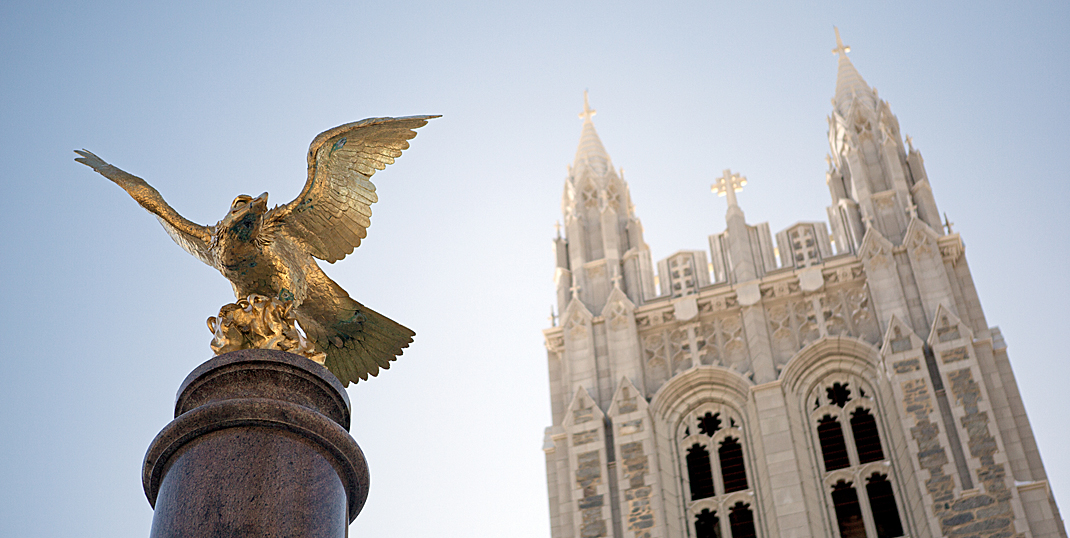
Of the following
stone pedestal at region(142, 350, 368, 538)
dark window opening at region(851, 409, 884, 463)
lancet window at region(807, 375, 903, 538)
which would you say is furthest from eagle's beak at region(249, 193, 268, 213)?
dark window opening at region(851, 409, 884, 463)

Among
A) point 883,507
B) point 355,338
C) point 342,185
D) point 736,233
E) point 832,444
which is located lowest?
point 355,338

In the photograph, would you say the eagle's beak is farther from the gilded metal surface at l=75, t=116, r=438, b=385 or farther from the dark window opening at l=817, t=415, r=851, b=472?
the dark window opening at l=817, t=415, r=851, b=472

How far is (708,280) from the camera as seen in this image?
39094mm

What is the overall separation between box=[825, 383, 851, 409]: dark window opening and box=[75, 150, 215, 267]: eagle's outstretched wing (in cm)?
2723

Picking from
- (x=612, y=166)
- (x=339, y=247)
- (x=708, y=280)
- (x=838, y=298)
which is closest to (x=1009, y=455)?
(x=838, y=298)

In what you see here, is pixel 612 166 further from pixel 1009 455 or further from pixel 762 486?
pixel 1009 455

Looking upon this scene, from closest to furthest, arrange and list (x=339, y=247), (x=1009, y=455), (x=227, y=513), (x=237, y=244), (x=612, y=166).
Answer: (x=227, y=513) < (x=237, y=244) < (x=339, y=247) < (x=1009, y=455) < (x=612, y=166)

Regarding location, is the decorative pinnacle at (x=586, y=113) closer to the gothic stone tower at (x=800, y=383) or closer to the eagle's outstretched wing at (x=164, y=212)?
the gothic stone tower at (x=800, y=383)

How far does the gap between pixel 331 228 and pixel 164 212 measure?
4.03 feet

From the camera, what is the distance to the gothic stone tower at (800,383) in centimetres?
3120

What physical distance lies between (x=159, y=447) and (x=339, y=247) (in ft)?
7.82

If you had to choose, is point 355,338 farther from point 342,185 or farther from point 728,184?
point 728,184

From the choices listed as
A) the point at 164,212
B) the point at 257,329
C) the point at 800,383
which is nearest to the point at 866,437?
the point at 800,383

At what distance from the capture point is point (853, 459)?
109ft
